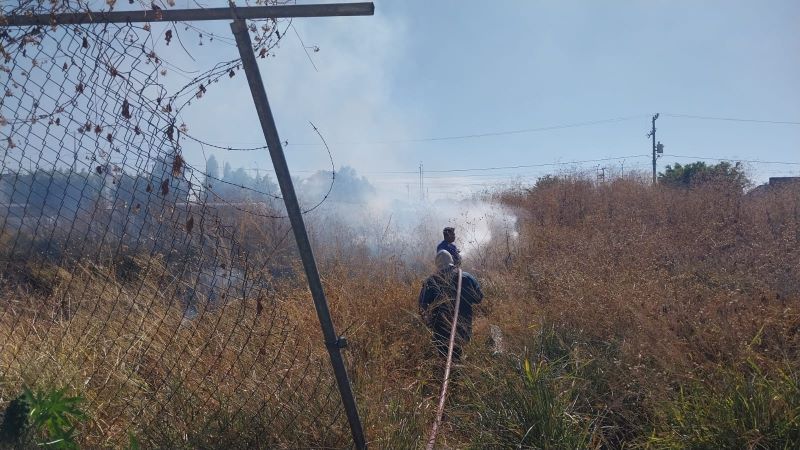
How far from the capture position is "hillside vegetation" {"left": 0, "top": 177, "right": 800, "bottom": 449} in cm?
347

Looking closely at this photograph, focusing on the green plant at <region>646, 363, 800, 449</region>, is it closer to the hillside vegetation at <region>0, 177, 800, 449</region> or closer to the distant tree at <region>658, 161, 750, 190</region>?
the hillside vegetation at <region>0, 177, 800, 449</region>

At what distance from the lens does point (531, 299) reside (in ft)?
26.0

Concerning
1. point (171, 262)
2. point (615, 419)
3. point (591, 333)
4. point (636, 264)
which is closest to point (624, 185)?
point (636, 264)

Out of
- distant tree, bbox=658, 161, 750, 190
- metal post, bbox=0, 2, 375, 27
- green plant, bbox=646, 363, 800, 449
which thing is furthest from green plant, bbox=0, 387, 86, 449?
distant tree, bbox=658, 161, 750, 190

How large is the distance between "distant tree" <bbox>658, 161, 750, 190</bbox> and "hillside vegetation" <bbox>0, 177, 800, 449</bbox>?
369 inches

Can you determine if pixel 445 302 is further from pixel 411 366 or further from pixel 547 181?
pixel 547 181

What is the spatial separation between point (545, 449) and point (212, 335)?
1943 mm

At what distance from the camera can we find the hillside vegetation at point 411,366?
3475mm

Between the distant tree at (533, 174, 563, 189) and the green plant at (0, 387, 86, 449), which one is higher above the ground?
Answer: the distant tree at (533, 174, 563, 189)

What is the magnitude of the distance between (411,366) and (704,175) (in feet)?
49.0

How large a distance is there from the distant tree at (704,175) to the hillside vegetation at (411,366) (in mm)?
9368

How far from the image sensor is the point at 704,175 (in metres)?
18.3

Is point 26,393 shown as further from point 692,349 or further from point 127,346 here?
point 692,349

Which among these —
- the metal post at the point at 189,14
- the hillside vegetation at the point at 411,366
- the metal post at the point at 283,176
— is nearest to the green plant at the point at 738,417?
the hillside vegetation at the point at 411,366
